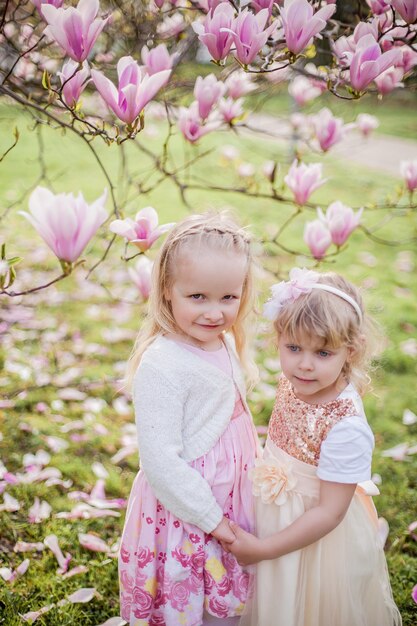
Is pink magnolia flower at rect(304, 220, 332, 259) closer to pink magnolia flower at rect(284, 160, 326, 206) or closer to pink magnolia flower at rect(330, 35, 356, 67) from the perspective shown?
pink magnolia flower at rect(284, 160, 326, 206)

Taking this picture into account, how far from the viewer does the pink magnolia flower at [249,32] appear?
1417mm

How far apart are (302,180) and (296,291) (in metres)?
0.67

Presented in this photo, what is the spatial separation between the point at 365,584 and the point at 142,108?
1.34 meters

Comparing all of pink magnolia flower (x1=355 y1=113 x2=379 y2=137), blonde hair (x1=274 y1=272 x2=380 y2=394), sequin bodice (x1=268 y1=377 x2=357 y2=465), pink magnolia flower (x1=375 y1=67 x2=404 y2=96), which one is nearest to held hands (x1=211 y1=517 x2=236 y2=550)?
sequin bodice (x1=268 y1=377 x2=357 y2=465)

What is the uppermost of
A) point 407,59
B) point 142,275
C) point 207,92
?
point 407,59

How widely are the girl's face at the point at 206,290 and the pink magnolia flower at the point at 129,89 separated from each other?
363 millimetres

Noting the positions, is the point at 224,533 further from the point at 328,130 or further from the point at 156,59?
the point at 328,130

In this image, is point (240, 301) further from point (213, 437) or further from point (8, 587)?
point (8, 587)

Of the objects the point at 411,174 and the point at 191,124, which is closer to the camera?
the point at 191,124

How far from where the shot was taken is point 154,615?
1.72 metres

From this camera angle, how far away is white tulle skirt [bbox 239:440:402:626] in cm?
156

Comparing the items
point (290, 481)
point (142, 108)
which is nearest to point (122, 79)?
point (142, 108)

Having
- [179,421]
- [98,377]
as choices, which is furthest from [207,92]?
[98,377]

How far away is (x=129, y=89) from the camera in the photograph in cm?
142
